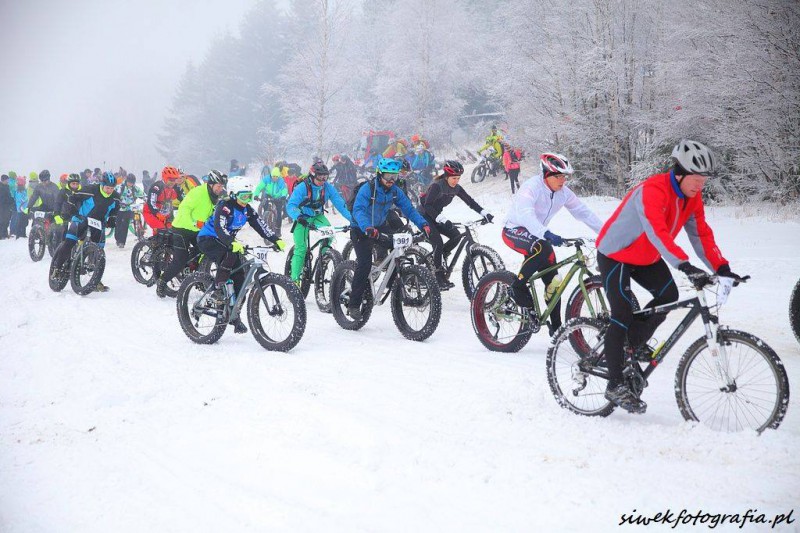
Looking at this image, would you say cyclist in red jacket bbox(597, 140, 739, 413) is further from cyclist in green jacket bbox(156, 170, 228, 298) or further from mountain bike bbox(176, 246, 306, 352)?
cyclist in green jacket bbox(156, 170, 228, 298)

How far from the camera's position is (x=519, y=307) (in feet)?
21.1

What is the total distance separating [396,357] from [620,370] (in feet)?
9.41

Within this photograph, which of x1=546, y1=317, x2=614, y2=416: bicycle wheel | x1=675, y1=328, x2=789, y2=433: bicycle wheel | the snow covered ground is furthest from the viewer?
x1=546, y1=317, x2=614, y2=416: bicycle wheel

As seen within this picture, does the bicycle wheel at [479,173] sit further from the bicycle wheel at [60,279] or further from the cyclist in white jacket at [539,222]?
the cyclist in white jacket at [539,222]

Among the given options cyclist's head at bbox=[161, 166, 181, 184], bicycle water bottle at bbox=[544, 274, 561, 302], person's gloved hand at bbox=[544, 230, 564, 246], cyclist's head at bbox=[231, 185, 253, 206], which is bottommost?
bicycle water bottle at bbox=[544, 274, 561, 302]

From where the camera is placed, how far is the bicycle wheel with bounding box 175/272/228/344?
7.66 meters

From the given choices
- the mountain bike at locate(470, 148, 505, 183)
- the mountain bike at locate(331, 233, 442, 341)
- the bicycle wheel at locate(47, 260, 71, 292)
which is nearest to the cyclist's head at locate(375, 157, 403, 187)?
the mountain bike at locate(331, 233, 442, 341)

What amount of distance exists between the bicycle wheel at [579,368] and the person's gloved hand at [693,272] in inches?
34.1

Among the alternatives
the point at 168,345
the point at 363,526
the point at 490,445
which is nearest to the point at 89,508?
the point at 363,526

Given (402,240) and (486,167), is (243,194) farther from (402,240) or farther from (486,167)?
(486,167)

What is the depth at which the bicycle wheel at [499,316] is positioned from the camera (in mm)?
6520

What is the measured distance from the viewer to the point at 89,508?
12.5 ft

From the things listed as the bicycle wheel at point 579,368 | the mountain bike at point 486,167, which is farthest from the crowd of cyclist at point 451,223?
the mountain bike at point 486,167

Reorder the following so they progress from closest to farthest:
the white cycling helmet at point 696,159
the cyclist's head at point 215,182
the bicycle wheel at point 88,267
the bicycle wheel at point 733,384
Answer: the bicycle wheel at point 733,384 → the white cycling helmet at point 696,159 → the cyclist's head at point 215,182 → the bicycle wheel at point 88,267
